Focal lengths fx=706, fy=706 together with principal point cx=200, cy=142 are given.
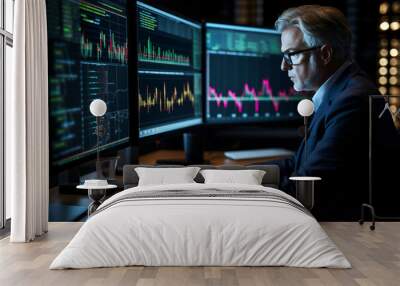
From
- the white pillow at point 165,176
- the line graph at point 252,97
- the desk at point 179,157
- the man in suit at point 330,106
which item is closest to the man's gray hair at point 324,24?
the man in suit at point 330,106

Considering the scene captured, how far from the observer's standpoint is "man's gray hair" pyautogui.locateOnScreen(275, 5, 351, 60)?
6.86m

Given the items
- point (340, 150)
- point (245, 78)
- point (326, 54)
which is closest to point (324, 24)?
point (326, 54)

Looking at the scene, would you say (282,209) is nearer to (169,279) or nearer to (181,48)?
(169,279)

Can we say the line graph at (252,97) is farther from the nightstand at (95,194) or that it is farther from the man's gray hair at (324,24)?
the nightstand at (95,194)

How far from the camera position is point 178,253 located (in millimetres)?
4805

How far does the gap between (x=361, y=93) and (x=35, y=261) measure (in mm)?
3529

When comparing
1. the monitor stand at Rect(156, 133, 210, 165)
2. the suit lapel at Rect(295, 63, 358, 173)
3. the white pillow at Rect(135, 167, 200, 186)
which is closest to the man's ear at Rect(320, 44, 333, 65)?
the suit lapel at Rect(295, 63, 358, 173)

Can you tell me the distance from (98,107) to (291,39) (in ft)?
6.65

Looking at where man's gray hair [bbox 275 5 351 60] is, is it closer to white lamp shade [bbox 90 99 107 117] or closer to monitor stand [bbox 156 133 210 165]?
monitor stand [bbox 156 133 210 165]

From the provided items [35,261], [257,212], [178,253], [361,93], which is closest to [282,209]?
[257,212]

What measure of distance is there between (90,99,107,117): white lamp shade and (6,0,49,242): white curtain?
1.34ft

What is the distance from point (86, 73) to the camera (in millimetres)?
5855

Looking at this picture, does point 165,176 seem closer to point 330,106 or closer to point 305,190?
point 305,190

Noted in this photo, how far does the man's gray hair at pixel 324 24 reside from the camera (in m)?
6.86
